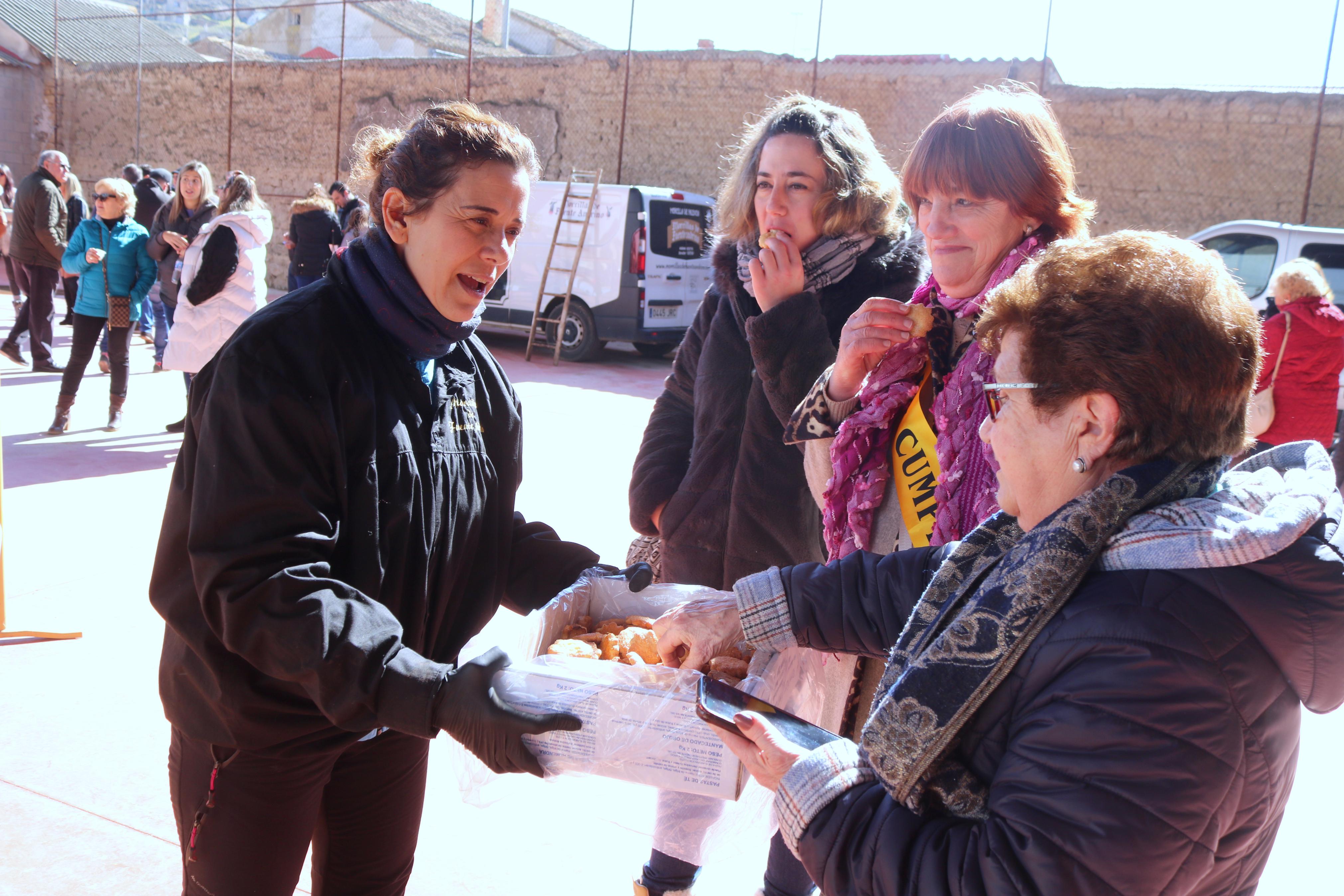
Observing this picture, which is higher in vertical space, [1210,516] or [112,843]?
[1210,516]

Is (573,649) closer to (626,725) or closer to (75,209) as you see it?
(626,725)

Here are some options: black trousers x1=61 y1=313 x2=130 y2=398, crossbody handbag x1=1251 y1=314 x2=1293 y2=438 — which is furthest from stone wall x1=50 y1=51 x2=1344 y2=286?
black trousers x1=61 y1=313 x2=130 y2=398

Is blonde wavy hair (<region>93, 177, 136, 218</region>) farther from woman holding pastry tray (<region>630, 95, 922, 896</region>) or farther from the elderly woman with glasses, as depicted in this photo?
the elderly woman with glasses

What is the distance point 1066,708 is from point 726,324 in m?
1.64

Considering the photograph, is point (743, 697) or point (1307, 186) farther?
point (1307, 186)

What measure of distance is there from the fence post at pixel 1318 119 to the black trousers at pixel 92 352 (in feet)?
42.3

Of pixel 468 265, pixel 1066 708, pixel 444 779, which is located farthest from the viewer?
pixel 444 779

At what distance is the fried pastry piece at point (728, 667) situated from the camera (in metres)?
1.73

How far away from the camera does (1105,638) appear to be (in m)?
1.04

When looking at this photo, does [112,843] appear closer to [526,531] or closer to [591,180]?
[526,531]

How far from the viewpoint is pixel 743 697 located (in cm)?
142

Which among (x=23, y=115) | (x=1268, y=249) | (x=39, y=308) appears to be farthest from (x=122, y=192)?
(x=23, y=115)

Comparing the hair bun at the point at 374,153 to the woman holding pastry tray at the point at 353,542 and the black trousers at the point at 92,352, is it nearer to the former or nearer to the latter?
the woman holding pastry tray at the point at 353,542

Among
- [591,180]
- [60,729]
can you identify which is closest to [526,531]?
[60,729]
